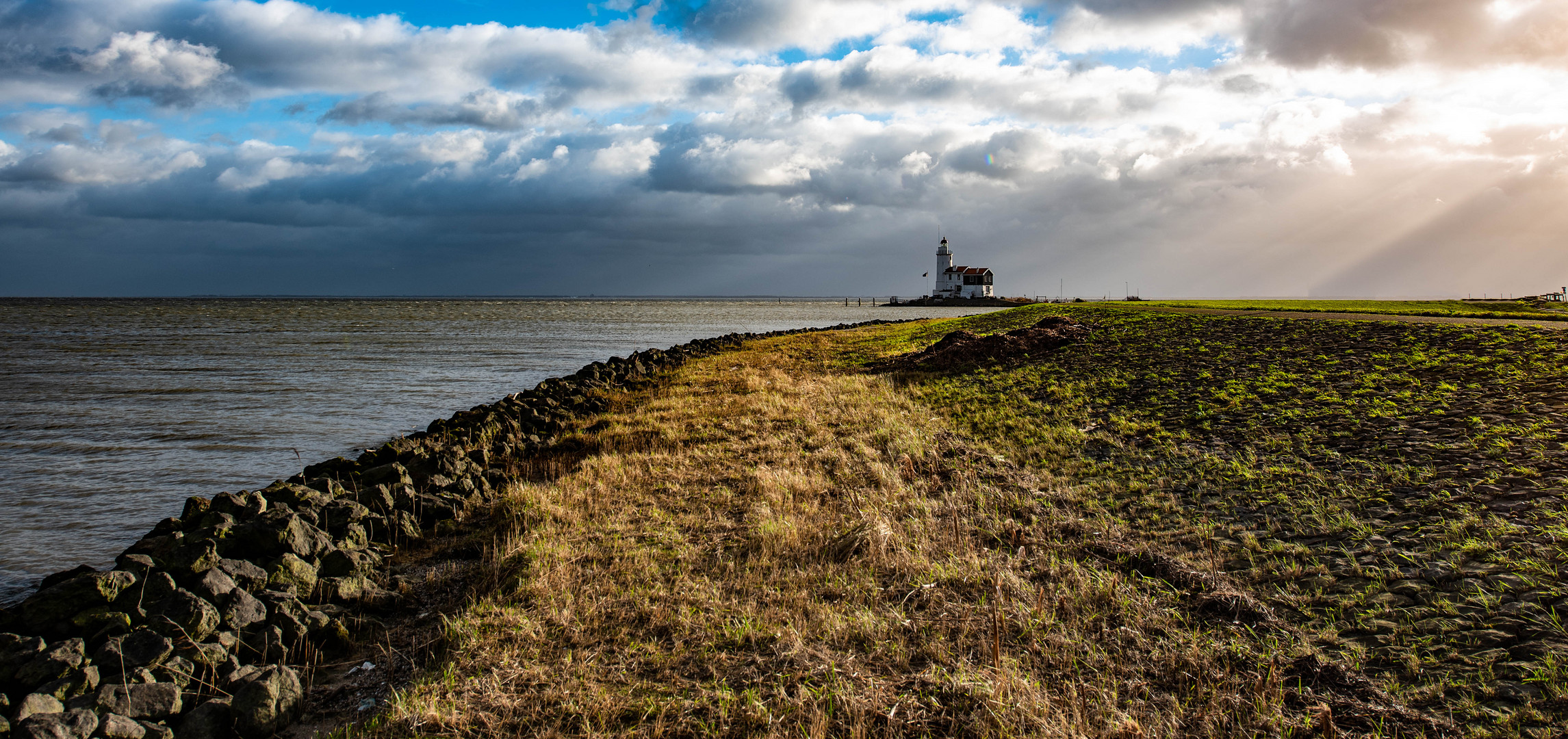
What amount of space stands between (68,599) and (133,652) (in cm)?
118

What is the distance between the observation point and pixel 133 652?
470cm

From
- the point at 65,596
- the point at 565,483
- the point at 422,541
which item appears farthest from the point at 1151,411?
the point at 65,596

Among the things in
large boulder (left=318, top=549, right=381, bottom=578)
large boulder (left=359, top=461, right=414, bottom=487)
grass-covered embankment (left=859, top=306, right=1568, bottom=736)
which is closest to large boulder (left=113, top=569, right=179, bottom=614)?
large boulder (left=318, top=549, right=381, bottom=578)

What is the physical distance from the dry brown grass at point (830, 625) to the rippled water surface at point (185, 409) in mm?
5459

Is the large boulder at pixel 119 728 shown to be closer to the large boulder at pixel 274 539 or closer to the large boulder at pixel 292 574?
the large boulder at pixel 292 574

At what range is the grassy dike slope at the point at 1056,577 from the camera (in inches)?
164

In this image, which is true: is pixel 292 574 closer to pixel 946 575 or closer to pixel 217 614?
pixel 217 614

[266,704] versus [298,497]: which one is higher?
[298,497]

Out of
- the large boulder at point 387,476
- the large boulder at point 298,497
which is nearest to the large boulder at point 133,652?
the large boulder at point 298,497

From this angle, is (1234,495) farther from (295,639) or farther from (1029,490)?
(295,639)

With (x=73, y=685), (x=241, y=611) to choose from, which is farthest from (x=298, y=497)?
(x=73, y=685)

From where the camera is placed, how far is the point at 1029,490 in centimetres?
855

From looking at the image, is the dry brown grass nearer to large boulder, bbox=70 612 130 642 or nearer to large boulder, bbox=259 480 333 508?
large boulder, bbox=259 480 333 508

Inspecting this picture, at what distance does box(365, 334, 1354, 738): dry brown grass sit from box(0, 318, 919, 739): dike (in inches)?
36.4
